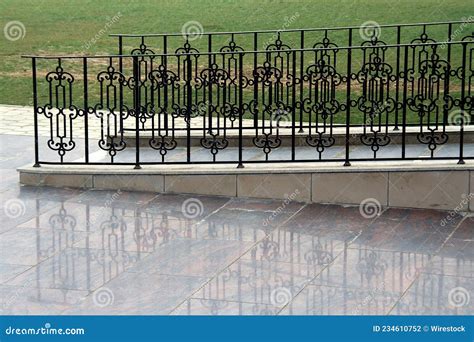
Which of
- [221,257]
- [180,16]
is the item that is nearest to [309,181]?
[221,257]

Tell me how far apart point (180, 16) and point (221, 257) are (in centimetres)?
2356

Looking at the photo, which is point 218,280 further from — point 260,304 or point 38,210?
point 38,210

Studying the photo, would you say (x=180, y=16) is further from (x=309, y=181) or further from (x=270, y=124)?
(x=309, y=181)

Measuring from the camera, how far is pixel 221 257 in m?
9.30

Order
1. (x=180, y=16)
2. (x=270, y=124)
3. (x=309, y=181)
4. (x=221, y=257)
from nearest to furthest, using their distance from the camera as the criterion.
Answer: (x=221, y=257)
(x=309, y=181)
(x=270, y=124)
(x=180, y=16)

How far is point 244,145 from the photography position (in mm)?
12750

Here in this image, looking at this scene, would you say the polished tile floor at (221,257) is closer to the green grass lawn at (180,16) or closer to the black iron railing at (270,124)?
the black iron railing at (270,124)

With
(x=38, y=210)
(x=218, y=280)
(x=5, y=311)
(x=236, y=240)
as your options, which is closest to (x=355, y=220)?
(x=236, y=240)

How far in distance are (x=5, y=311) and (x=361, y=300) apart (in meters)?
2.77

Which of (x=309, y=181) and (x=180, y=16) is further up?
(x=180, y=16)

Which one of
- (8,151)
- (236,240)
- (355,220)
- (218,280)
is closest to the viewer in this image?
(218,280)

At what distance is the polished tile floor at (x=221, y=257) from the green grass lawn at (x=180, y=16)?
47.9ft

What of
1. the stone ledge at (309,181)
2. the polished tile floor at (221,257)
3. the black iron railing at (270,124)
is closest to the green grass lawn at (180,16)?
the black iron railing at (270,124)

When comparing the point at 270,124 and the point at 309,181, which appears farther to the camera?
the point at 270,124
